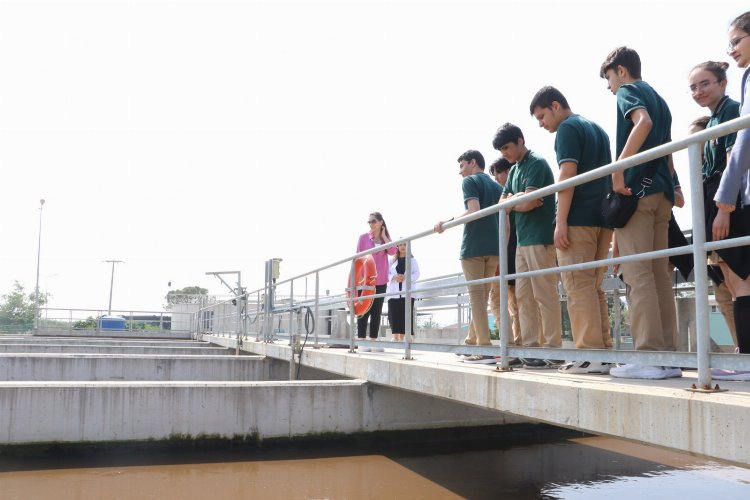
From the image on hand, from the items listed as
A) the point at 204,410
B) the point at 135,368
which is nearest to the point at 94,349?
the point at 135,368

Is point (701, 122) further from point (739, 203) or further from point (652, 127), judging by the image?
point (739, 203)

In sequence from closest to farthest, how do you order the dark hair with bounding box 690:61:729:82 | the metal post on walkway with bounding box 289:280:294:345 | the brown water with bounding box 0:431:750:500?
the dark hair with bounding box 690:61:729:82
the brown water with bounding box 0:431:750:500
the metal post on walkway with bounding box 289:280:294:345

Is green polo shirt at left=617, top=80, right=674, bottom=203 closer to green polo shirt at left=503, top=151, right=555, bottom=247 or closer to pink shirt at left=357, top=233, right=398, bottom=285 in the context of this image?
green polo shirt at left=503, top=151, right=555, bottom=247

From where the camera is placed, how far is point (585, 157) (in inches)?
150

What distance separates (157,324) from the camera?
30.4 m

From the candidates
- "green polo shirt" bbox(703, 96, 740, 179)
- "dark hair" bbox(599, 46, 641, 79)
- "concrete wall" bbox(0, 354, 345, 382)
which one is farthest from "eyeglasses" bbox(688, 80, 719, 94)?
"concrete wall" bbox(0, 354, 345, 382)

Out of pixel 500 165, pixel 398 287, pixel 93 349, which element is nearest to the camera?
pixel 500 165

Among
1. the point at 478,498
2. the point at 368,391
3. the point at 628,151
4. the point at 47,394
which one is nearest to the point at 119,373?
the point at 47,394

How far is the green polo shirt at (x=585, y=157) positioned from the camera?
3650mm

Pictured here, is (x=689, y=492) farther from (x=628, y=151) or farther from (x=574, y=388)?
(x=628, y=151)

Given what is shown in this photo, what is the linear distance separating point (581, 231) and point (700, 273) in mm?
1086

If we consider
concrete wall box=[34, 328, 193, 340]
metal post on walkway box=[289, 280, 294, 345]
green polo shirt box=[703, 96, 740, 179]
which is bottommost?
concrete wall box=[34, 328, 193, 340]

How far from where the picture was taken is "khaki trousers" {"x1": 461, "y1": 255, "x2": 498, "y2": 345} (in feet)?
16.1

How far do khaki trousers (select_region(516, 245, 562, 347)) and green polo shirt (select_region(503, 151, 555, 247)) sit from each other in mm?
63
